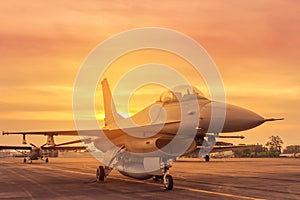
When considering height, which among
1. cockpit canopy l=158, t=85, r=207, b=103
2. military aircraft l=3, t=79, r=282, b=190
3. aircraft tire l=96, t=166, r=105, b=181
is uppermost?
cockpit canopy l=158, t=85, r=207, b=103

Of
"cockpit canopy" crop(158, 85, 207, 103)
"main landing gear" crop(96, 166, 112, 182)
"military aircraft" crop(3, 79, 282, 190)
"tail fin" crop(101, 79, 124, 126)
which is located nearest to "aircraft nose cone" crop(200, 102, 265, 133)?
"military aircraft" crop(3, 79, 282, 190)

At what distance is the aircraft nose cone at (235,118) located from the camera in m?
16.3

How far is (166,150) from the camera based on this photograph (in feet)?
59.9

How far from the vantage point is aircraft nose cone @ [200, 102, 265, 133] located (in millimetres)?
16266

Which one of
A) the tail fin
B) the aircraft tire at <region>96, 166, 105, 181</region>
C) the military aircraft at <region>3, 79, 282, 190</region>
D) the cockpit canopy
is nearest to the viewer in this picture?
the military aircraft at <region>3, 79, 282, 190</region>

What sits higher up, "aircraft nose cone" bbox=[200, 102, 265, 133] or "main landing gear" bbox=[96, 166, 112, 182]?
"aircraft nose cone" bbox=[200, 102, 265, 133]

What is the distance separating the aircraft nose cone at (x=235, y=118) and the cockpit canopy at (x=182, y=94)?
4.13 feet

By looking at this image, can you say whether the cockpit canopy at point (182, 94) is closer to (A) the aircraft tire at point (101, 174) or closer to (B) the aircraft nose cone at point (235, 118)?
(B) the aircraft nose cone at point (235, 118)

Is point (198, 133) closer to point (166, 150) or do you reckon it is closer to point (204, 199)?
point (166, 150)

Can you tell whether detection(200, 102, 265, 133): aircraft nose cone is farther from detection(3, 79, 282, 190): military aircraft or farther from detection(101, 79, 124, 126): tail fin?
detection(101, 79, 124, 126): tail fin

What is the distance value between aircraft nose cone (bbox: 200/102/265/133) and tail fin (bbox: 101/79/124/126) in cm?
1191

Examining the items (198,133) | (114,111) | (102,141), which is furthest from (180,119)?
(114,111)

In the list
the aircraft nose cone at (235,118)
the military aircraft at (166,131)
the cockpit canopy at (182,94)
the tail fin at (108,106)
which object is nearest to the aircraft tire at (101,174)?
the military aircraft at (166,131)

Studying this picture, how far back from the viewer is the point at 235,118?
16.3 meters
